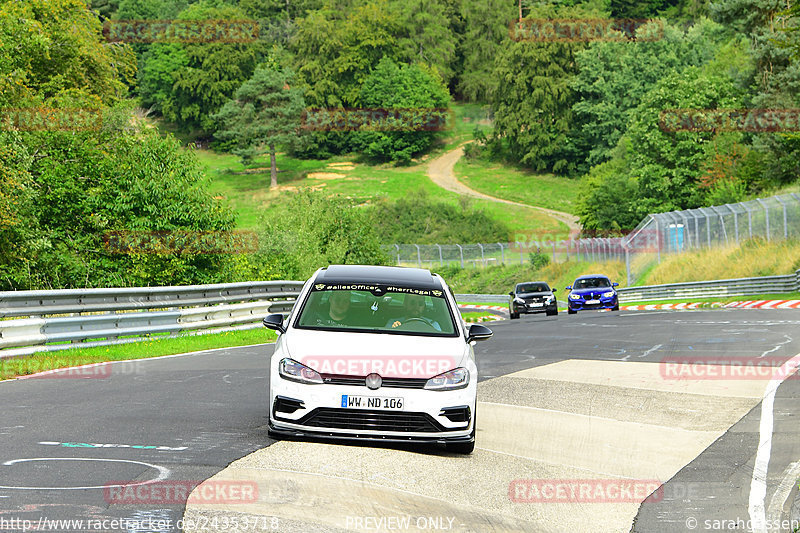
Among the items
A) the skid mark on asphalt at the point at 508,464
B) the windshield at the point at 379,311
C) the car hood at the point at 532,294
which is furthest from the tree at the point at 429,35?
the windshield at the point at 379,311

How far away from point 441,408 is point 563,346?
39.7ft

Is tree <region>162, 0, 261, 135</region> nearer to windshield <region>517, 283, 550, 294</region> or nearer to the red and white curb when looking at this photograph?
windshield <region>517, 283, 550, 294</region>

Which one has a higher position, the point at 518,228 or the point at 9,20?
the point at 9,20

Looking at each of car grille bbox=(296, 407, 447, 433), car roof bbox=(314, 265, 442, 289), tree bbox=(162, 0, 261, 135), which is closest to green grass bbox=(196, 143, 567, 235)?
tree bbox=(162, 0, 261, 135)

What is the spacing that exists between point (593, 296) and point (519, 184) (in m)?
81.3

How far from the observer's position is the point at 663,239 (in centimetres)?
5100

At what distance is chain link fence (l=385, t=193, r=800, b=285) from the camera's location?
1663 inches

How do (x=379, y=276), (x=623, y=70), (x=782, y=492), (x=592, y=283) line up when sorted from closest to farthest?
(x=782, y=492) < (x=379, y=276) < (x=592, y=283) < (x=623, y=70)

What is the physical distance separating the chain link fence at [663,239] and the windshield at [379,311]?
114 ft

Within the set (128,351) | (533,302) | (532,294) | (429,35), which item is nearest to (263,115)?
(429,35)

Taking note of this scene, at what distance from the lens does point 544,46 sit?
402 feet

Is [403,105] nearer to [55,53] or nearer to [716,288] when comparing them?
[55,53]

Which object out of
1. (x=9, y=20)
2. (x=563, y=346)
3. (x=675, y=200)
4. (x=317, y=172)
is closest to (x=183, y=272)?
(x=9, y=20)

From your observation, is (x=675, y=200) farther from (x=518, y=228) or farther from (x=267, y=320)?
(x=267, y=320)
